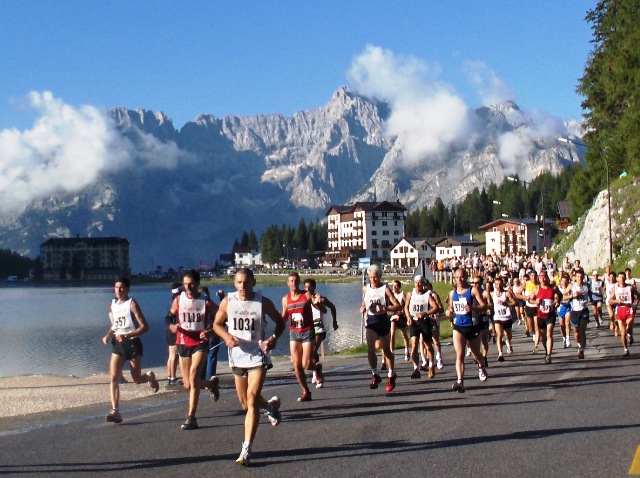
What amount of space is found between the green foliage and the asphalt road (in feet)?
132

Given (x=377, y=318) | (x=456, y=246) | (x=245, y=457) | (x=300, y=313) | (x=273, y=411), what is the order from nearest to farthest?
(x=245, y=457)
(x=273, y=411)
(x=300, y=313)
(x=377, y=318)
(x=456, y=246)

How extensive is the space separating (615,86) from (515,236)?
94461 millimetres

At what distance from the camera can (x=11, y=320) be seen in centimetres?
7912

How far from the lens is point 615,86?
58094 millimetres

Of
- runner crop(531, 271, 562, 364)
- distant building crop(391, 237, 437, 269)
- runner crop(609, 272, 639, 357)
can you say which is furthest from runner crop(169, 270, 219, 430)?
distant building crop(391, 237, 437, 269)

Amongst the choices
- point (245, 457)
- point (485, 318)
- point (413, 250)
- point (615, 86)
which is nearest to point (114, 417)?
point (245, 457)

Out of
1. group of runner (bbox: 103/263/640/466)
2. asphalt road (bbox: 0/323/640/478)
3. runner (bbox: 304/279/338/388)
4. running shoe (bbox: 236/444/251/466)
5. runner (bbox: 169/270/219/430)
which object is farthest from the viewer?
runner (bbox: 304/279/338/388)

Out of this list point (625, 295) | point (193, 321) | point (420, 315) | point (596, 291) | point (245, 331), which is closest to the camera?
point (245, 331)

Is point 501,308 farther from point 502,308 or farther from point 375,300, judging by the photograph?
point 375,300

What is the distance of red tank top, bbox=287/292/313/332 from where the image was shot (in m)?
15.4

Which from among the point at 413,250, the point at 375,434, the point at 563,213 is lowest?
the point at 375,434

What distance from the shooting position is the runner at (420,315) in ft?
60.7

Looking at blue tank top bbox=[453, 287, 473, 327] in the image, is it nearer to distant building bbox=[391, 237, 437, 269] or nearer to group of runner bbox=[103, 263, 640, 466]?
group of runner bbox=[103, 263, 640, 466]

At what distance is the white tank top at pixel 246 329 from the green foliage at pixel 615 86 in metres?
45.6
